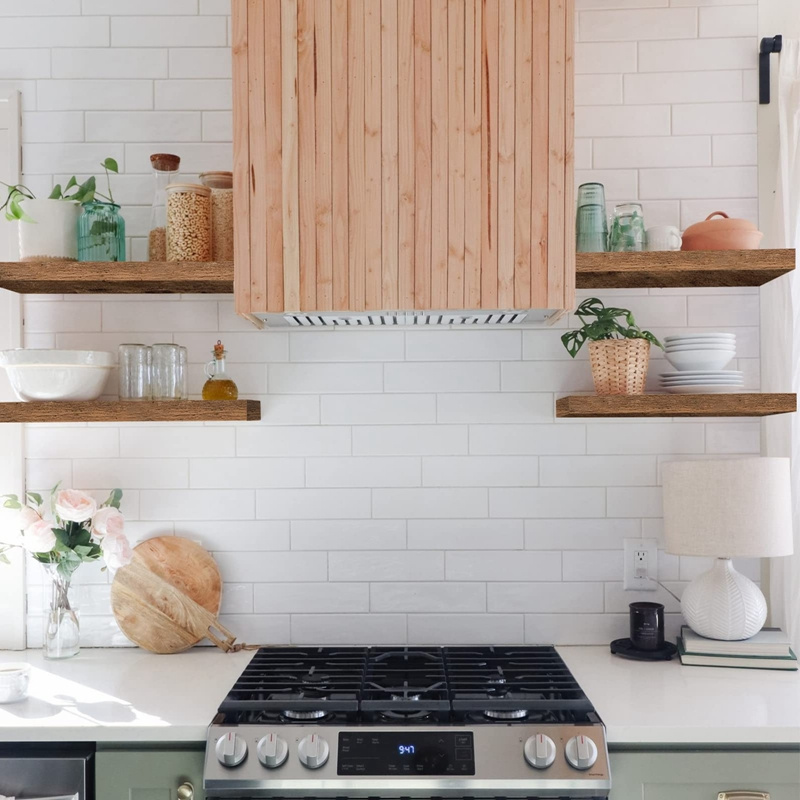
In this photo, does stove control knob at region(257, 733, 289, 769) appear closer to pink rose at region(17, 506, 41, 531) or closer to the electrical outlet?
pink rose at region(17, 506, 41, 531)

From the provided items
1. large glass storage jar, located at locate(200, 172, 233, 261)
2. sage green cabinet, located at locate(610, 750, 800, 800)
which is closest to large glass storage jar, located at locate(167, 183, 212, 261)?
large glass storage jar, located at locate(200, 172, 233, 261)

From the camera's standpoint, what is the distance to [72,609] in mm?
2268

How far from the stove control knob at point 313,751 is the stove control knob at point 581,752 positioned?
500mm

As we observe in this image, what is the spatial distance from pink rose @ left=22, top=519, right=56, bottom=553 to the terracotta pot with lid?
6.15 feet

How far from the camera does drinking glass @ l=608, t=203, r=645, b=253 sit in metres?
2.09

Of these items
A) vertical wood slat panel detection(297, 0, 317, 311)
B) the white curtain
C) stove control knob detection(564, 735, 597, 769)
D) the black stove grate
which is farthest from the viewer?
the white curtain

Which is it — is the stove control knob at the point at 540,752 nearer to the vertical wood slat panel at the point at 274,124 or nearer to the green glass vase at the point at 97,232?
the vertical wood slat panel at the point at 274,124

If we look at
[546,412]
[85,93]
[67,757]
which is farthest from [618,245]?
[67,757]

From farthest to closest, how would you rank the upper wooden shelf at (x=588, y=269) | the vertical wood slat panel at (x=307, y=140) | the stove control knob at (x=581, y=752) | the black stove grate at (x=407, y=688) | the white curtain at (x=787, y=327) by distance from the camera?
1. the white curtain at (x=787, y=327)
2. the upper wooden shelf at (x=588, y=269)
3. the vertical wood slat panel at (x=307, y=140)
4. the black stove grate at (x=407, y=688)
5. the stove control knob at (x=581, y=752)

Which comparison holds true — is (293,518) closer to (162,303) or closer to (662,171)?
(162,303)

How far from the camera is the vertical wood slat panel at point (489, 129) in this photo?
73.4 inches

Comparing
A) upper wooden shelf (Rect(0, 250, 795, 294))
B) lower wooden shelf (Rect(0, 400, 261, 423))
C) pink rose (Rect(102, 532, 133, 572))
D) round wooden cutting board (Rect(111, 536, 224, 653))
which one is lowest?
round wooden cutting board (Rect(111, 536, 224, 653))

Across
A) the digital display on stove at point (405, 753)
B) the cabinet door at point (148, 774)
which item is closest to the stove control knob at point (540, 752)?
the digital display on stove at point (405, 753)

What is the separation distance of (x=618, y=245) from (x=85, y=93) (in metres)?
1.59
